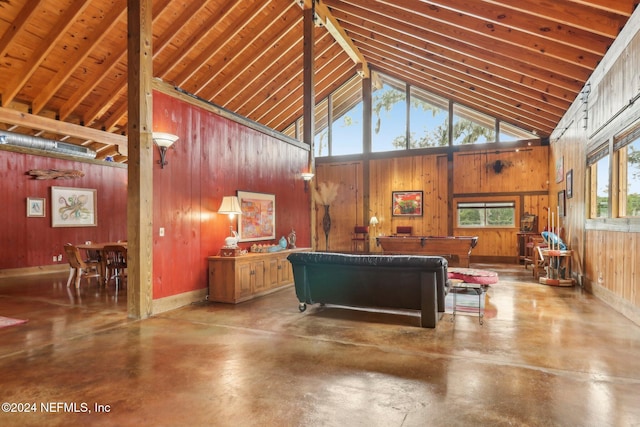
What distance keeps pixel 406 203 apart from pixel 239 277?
718 cm

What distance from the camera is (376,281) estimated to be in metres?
4.17

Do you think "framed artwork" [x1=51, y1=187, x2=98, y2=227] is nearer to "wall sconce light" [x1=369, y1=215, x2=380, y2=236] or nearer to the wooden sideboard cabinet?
the wooden sideboard cabinet

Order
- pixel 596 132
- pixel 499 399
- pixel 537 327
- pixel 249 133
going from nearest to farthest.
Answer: pixel 499 399 → pixel 537 327 → pixel 596 132 → pixel 249 133

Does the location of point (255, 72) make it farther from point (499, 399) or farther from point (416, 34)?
point (499, 399)

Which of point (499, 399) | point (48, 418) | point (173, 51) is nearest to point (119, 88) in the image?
point (173, 51)

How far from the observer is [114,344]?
3.51 metres

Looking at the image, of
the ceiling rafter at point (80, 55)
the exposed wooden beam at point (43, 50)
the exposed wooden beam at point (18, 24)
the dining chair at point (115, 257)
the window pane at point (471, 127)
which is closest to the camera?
the exposed wooden beam at point (18, 24)

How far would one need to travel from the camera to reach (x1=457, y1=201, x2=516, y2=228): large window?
33.1 feet

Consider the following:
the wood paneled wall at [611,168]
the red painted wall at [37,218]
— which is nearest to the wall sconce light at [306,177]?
the wood paneled wall at [611,168]

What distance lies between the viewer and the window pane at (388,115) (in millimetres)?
11289

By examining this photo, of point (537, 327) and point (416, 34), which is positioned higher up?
point (416, 34)

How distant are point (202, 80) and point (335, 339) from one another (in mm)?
6967

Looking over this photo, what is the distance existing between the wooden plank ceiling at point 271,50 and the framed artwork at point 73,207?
52.9 inches

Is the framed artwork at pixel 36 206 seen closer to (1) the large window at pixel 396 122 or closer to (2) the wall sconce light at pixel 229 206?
(2) the wall sconce light at pixel 229 206
